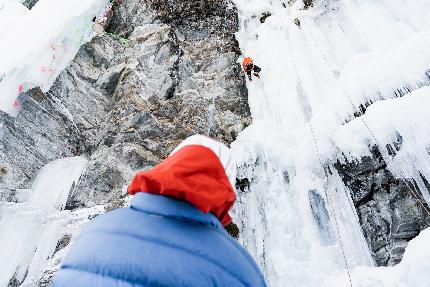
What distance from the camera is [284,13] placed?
9.84 meters

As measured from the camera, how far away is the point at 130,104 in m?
7.62

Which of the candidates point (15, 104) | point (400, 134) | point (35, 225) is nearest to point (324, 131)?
point (400, 134)

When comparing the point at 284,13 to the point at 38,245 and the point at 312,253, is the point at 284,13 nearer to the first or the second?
the point at 312,253

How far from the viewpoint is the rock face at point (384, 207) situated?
15.6ft

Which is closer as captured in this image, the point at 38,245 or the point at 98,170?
the point at 38,245

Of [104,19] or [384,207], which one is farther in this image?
[104,19]

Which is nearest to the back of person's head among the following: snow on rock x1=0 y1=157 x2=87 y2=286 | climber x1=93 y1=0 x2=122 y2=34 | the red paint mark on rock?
snow on rock x1=0 y1=157 x2=87 y2=286

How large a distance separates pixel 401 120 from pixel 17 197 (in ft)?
19.7

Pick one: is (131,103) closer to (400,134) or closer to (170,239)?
(400,134)

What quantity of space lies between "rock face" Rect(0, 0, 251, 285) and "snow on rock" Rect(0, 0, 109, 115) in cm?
22

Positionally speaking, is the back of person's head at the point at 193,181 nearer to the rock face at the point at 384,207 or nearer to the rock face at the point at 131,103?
the rock face at the point at 384,207

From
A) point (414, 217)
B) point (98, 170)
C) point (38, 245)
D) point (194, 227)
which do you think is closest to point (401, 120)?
point (414, 217)

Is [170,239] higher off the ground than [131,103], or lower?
higher

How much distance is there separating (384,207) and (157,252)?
4513 millimetres
